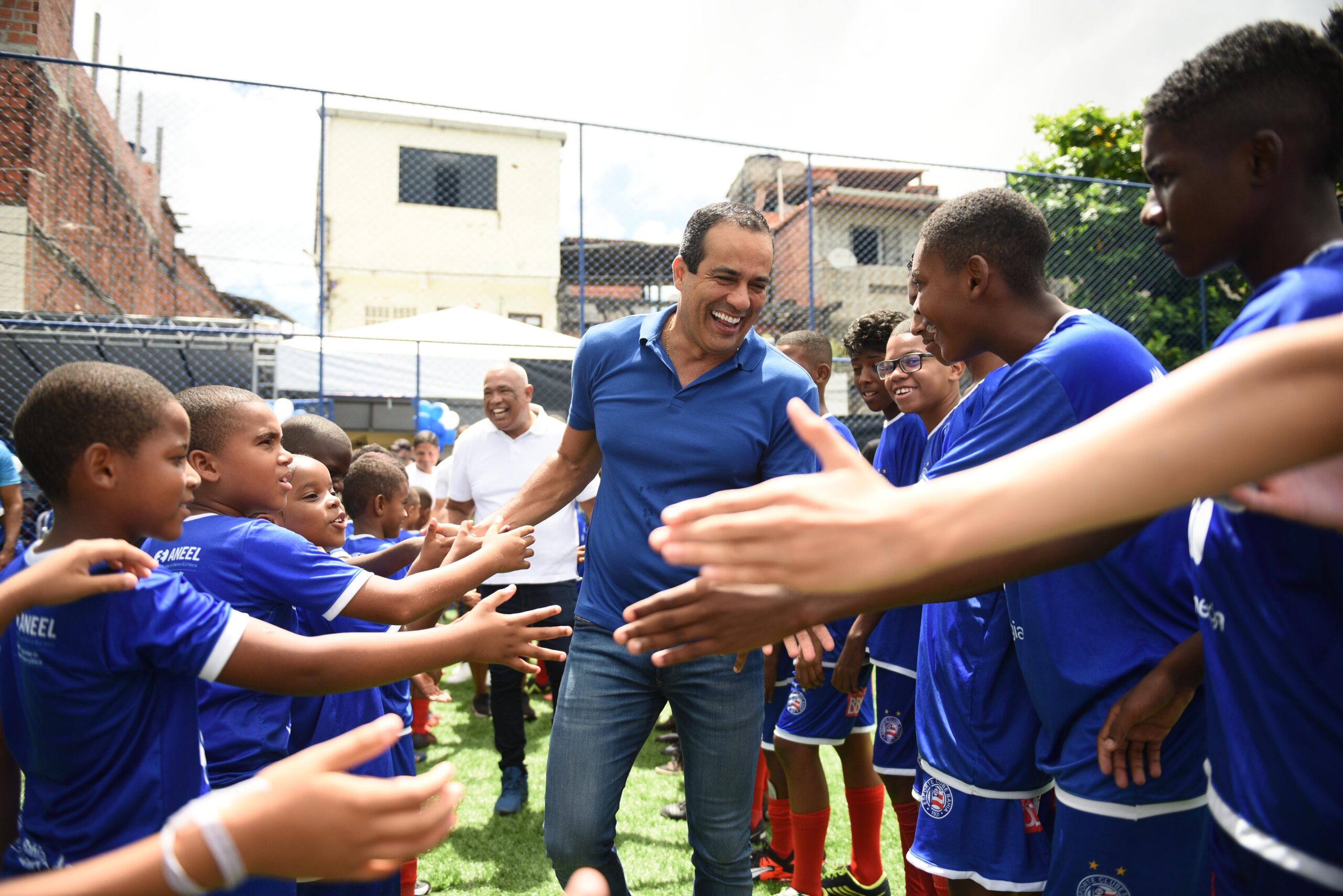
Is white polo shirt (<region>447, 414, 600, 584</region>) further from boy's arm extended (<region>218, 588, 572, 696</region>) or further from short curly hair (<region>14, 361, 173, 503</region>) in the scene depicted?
short curly hair (<region>14, 361, 173, 503</region>)

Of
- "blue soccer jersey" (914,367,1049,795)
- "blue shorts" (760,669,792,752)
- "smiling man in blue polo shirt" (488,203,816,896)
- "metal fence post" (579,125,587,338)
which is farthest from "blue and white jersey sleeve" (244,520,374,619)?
"metal fence post" (579,125,587,338)

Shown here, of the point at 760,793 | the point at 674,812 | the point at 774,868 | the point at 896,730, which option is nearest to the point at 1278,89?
the point at 896,730

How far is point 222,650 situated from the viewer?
5.34 feet

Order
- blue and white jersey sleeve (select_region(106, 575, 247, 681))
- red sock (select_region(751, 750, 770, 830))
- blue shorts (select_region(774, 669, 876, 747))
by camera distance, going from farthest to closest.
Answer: red sock (select_region(751, 750, 770, 830))
blue shorts (select_region(774, 669, 876, 747))
blue and white jersey sleeve (select_region(106, 575, 247, 681))

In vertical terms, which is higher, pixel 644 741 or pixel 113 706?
pixel 113 706

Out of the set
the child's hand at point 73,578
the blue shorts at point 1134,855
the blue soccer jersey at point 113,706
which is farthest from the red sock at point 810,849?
the child's hand at point 73,578

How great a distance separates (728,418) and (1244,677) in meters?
1.61

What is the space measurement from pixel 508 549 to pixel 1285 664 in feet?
5.85

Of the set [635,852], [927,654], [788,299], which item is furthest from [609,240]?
[927,654]

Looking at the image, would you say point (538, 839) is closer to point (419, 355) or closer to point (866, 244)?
point (419, 355)

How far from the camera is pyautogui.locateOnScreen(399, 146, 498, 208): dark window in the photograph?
2277cm

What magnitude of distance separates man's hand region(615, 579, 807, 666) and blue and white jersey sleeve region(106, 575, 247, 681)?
82 centimetres

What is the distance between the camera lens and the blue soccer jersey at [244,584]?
211 cm

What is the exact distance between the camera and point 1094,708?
1848 millimetres
